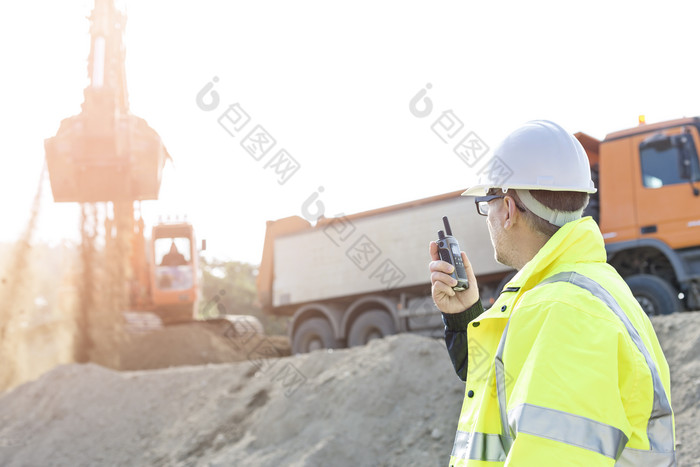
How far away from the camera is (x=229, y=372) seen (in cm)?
1153

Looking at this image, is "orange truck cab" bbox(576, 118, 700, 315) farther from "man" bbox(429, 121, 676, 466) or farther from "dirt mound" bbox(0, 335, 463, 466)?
"man" bbox(429, 121, 676, 466)

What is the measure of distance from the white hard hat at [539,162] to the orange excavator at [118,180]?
12.8m

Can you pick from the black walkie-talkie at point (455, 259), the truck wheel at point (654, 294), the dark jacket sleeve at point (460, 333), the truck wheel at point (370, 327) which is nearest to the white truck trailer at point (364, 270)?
the truck wheel at point (370, 327)

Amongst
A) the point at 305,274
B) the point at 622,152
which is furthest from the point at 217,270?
the point at 622,152

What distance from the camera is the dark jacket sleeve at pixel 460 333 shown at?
2.40m

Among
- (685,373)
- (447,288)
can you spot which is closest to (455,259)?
(447,288)

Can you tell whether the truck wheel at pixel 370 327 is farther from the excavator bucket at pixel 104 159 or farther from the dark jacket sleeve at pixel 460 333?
the dark jacket sleeve at pixel 460 333

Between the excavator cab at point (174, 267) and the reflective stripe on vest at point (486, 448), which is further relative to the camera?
the excavator cab at point (174, 267)

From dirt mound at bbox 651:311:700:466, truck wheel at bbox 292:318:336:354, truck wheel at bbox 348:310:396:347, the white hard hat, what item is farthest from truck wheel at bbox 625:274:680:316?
the white hard hat

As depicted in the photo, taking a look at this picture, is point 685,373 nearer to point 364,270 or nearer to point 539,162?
point 539,162

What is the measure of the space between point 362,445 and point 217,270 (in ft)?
129

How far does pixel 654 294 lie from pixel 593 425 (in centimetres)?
856

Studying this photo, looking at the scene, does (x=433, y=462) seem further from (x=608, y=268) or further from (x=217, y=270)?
(x=217, y=270)

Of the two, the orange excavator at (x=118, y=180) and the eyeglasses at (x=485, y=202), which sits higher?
the orange excavator at (x=118, y=180)
